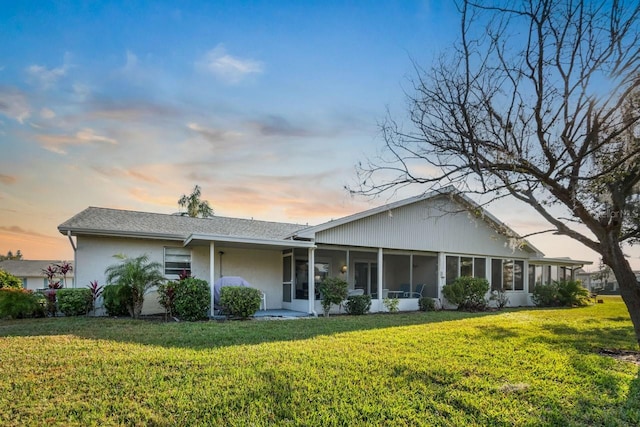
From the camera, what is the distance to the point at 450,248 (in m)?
17.3

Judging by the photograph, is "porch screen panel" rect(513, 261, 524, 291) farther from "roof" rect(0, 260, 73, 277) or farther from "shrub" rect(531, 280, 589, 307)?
"roof" rect(0, 260, 73, 277)

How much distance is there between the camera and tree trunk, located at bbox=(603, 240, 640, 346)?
6453mm

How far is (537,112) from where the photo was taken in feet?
21.1

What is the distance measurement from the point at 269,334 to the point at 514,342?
16.7 feet

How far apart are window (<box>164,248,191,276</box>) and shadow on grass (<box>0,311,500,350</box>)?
3091 mm

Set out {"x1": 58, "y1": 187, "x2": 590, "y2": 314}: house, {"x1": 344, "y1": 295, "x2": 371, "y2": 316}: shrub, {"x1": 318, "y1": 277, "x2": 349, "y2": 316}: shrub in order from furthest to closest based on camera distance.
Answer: {"x1": 344, "y1": 295, "x2": 371, "y2": 316}: shrub
{"x1": 318, "y1": 277, "x2": 349, "y2": 316}: shrub
{"x1": 58, "y1": 187, "x2": 590, "y2": 314}: house

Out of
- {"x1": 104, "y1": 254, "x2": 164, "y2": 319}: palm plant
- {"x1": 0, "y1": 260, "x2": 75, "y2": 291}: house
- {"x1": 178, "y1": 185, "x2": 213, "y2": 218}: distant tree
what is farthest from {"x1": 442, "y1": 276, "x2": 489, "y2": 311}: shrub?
{"x1": 0, "y1": 260, "x2": 75, "y2": 291}: house

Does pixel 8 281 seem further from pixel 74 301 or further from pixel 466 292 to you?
pixel 466 292

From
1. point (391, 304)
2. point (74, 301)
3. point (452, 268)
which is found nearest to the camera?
point (74, 301)

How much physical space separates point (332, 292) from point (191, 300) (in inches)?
177

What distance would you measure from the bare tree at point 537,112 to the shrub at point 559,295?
13.8 m

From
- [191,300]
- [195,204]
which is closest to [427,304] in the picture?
[191,300]

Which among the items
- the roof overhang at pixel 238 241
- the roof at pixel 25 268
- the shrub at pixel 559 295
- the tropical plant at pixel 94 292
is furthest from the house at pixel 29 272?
the shrub at pixel 559 295

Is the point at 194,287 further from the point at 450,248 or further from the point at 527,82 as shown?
the point at 450,248
